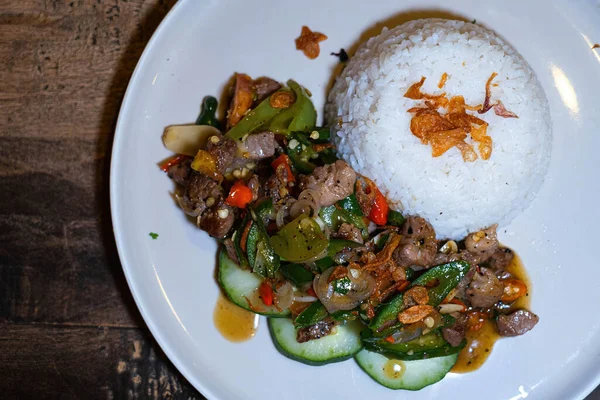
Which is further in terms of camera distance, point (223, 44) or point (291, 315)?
point (223, 44)

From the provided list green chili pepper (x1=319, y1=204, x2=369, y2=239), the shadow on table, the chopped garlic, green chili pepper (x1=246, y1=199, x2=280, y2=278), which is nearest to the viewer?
green chili pepper (x1=246, y1=199, x2=280, y2=278)

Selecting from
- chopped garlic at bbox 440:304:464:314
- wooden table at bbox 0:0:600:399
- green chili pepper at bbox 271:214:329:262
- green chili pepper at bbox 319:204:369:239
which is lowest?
wooden table at bbox 0:0:600:399

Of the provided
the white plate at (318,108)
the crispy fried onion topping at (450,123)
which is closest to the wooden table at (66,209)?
the white plate at (318,108)

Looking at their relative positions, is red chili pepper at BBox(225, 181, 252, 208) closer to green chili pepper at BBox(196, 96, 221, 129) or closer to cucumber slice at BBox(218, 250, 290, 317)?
cucumber slice at BBox(218, 250, 290, 317)

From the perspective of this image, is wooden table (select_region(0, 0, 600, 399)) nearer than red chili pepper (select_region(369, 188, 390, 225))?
No

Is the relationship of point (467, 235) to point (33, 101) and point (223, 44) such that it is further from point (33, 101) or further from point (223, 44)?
→ point (33, 101)

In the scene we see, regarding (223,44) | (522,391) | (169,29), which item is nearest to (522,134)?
(522,391)

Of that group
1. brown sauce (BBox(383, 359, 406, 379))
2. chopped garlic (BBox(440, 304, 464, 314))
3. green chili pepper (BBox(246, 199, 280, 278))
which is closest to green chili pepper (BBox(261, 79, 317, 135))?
green chili pepper (BBox(246, 199, 280, 278))
